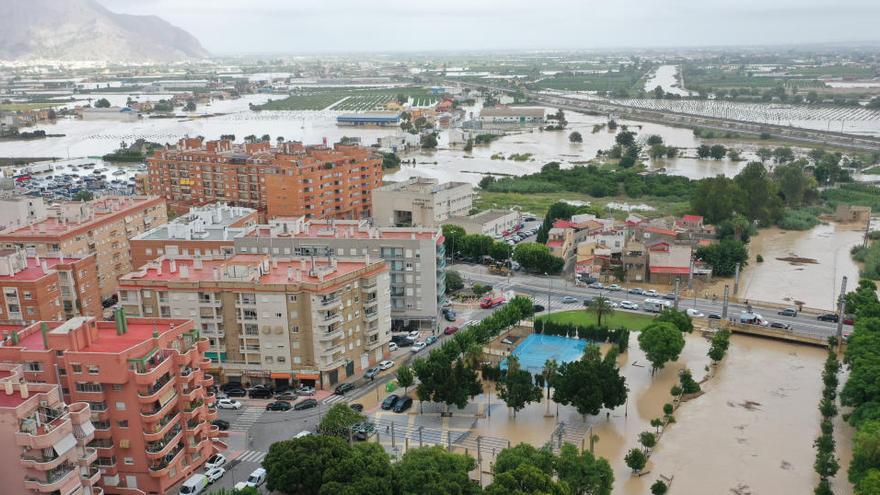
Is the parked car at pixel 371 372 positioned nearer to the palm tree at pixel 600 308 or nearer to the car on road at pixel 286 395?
the car on road at pixel 286 395

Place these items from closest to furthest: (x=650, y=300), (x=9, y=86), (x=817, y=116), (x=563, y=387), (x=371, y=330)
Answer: (x=563, y=387), (x=371, y=330), (x=650, y=300), (x=817, y=116), (x=9, y=86)

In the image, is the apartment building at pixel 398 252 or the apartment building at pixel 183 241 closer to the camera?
the apartment building at pixel 398 252

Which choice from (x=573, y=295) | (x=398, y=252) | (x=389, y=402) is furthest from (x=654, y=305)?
(x=389, y=402)

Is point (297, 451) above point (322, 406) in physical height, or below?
above

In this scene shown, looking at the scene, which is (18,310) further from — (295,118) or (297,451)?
(295,118)

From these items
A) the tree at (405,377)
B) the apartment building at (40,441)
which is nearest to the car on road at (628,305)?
the tree at (405,377)

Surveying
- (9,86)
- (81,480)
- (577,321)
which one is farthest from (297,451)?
→ (9,86)
